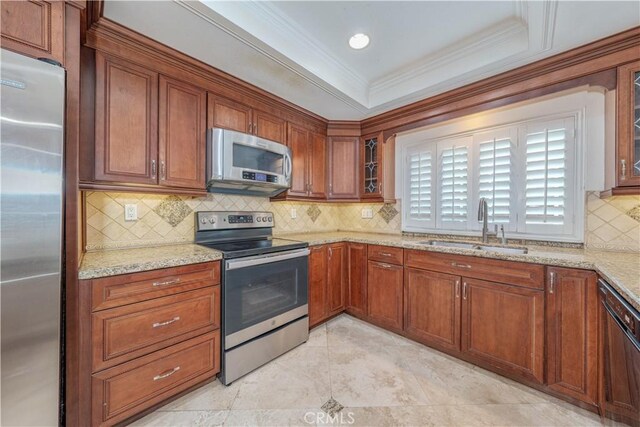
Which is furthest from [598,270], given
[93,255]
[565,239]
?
[93,255]

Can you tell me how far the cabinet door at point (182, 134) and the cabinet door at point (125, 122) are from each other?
0.06 metres

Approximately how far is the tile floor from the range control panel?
3.99 feet

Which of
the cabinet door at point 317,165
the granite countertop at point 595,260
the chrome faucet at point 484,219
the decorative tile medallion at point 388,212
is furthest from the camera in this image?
the decorative tile medallion at point 388,212

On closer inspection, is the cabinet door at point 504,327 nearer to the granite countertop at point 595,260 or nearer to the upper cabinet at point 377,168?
the granite countertop at point 595,260

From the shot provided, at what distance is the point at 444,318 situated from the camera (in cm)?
215

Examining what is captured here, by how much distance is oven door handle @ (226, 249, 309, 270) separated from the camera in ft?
5.91

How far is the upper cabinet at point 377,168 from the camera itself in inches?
119

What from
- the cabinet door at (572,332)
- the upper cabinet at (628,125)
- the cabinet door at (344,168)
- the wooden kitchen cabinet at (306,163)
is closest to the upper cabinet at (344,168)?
the cabinet door at (344,168)

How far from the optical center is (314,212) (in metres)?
3.38

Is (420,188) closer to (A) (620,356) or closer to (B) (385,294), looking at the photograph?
(B) (385,294)

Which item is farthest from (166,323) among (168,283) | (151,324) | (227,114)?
(227,114)

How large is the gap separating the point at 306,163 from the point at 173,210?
1.44m

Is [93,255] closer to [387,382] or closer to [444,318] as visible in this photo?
[387,382]

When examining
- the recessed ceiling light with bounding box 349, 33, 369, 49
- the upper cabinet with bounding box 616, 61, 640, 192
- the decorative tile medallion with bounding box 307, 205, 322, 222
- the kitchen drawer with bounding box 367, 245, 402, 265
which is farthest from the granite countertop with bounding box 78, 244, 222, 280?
the upper cabinet with bounding box 616, 61, 640, 192
